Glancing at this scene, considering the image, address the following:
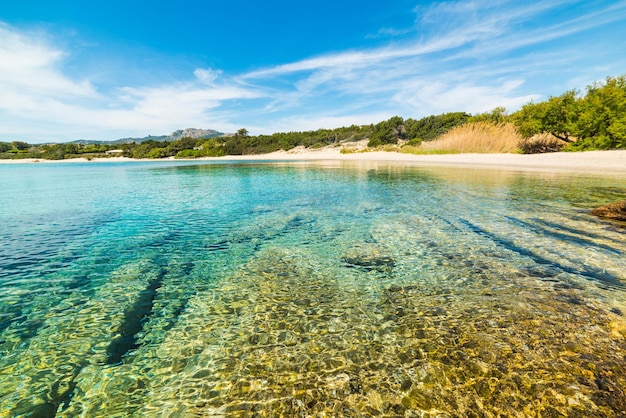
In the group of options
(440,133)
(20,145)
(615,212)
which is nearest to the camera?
(615,212)

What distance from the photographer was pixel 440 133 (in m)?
65.8

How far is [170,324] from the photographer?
15.0ft

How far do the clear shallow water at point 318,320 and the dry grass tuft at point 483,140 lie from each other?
33.4 metres

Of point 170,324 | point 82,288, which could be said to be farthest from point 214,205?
point 170,324

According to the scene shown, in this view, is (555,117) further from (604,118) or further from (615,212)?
(615,212)

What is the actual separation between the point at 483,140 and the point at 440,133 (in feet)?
92.4

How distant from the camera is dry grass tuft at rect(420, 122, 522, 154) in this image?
3755cm

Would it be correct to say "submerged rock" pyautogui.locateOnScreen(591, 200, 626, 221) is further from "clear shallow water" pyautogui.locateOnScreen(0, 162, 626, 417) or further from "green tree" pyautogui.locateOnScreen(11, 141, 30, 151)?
"green tree" pyautogui.locateOnScreen(11, 141, 30, 151)

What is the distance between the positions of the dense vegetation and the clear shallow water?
91.5ft

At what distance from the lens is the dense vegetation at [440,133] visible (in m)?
27.9

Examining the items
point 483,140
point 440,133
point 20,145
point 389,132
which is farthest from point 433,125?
point 20,145

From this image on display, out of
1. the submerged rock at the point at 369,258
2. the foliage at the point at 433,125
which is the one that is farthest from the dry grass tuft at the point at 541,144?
the submerged rock at the point at 369,258

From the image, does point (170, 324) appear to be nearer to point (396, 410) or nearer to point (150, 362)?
point (150, 362)

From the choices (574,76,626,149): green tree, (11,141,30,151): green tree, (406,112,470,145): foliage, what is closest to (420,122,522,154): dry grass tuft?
(574,76,626,149): green tree
